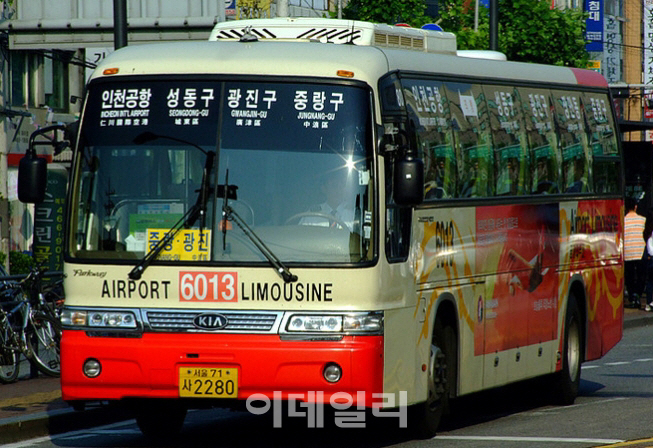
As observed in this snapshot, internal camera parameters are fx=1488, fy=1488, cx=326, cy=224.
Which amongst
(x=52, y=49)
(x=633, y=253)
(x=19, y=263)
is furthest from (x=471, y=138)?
(x=52, y=49)

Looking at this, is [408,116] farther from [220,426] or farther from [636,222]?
[636,222]

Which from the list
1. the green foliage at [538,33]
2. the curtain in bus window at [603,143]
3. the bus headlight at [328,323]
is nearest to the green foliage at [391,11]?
the green foliage at [538,33]

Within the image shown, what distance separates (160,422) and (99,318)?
166 cm

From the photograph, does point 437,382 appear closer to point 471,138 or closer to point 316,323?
point 316,323

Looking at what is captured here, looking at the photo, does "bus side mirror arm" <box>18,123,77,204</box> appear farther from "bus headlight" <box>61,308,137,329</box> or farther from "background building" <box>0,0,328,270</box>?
"background building" <box>0,0,328,270</box>

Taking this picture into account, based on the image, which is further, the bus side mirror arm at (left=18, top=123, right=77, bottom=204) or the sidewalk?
the sidewalk

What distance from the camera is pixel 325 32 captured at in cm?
1202

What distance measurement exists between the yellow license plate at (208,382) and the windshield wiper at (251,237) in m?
0.72

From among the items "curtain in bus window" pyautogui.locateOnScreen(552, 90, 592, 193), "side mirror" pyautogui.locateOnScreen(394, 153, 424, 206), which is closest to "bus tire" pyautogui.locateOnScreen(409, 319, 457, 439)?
"side mirror" pyautogui.locateOnScreen(394, 153, 424, 206)

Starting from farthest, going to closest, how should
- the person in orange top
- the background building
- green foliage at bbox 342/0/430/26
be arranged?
green foliage at bbox 342/0/430/26 < the person in orange top < the background building

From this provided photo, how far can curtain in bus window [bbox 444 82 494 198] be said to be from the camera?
1207cm

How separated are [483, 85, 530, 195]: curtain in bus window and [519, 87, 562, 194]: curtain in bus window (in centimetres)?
17

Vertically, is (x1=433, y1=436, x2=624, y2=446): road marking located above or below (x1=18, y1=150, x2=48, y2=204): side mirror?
below

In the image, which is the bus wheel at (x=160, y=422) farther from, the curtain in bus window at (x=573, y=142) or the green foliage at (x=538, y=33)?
the green foliage at (x=538, y=33)
